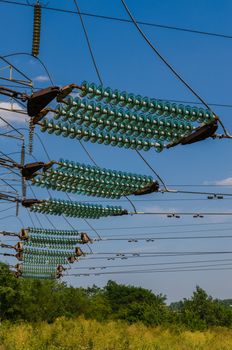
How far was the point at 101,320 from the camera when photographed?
8338 centimetres

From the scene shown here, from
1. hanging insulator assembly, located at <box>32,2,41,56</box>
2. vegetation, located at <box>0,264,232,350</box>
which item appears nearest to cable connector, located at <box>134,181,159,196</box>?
hanging insulator assembly, located at <box>32,2,41,56</box>

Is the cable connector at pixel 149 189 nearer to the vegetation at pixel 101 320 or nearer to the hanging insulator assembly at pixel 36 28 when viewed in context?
the hanging insulator assembly at pixel 36 28

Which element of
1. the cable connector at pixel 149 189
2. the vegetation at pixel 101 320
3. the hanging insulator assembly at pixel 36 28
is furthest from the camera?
the vegetation at pixel 101 320

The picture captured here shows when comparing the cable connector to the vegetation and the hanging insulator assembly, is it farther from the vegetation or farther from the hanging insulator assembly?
the vegetation

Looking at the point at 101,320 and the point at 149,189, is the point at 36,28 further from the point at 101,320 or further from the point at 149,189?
the point at 101,320

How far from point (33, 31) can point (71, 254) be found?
57.3ft

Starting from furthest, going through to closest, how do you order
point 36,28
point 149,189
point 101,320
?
point 101,320
point 149,189
point 36,28

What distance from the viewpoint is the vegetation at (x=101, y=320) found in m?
30.6

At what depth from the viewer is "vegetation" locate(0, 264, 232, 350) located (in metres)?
30.6

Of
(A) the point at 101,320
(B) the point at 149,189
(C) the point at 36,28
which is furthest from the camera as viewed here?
(A) the point at 101,320

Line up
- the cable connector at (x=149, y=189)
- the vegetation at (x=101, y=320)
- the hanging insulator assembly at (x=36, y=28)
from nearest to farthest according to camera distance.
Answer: the hanging insulator assembly at (x=36, y=28) < the cable connector at (x=149, y=189) < the vegetation at (x=101, y=320)

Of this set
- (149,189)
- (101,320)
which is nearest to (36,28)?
(149,189)

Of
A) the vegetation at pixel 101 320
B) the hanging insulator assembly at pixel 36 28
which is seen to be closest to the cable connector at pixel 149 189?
the hanging insulator assembly at pixel 36 28

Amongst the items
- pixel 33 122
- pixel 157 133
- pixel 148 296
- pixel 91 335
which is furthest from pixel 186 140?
pixel 148 296
